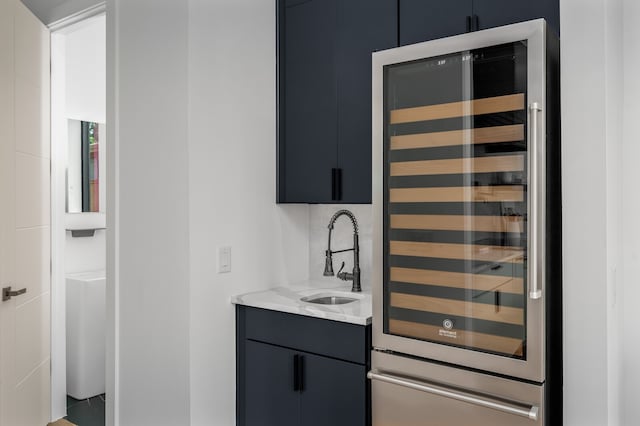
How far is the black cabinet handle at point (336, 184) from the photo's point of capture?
254cm

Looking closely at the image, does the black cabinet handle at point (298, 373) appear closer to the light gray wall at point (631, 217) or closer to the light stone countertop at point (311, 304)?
the light stone countertop at point (311, 304)

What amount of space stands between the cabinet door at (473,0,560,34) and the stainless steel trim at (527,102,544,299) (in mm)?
515

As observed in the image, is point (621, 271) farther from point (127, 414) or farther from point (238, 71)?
point (127, 414)

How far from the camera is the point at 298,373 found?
7.51 ft

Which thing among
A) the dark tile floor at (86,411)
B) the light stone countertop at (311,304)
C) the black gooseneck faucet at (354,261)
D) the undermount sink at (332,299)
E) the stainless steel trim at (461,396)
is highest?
the black gooseneck faucet at (354,261)

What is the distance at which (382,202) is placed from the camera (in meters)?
2.01

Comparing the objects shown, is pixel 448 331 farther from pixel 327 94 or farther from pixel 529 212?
pixel 327 94

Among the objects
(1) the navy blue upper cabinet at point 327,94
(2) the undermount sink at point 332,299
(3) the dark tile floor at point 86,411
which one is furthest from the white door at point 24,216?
(2) the undermount sink at point 332,299

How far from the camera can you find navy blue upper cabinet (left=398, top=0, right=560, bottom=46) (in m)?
1.98

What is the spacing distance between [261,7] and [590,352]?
2168mm

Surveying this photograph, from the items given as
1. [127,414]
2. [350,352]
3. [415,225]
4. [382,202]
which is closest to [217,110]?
[382,202]

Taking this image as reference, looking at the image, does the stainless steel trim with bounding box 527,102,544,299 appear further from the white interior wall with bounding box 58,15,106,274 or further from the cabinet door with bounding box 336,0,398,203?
the white interior wall with bounding box 58,15,106,274

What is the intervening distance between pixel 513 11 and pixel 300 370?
175 centimetres

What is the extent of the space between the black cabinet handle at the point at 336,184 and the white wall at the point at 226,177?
0.37 m
